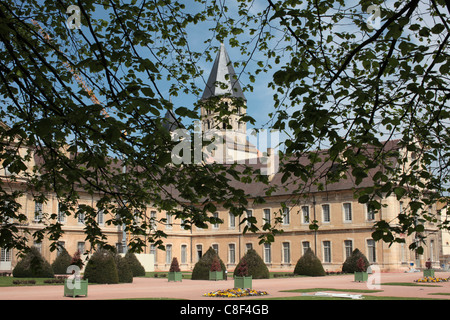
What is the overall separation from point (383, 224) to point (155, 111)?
110 inches

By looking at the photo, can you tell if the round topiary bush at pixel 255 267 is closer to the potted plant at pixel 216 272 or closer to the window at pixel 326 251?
the potted plant at pixel 216 272

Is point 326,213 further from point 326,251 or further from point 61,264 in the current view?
point 61,264

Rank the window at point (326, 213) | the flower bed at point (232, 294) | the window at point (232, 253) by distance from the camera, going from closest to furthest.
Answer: the flower bed at point (232, 294) → the window at point (326, 213) → the window at point (232, 253)

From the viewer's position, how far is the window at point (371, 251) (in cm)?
3681

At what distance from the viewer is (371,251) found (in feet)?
122

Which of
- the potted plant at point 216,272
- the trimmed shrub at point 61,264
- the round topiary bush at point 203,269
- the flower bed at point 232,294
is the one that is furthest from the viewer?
the trimmed shrub at point 61,264

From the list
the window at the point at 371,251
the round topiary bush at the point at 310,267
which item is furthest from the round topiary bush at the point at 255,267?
the window at the point at 371,251

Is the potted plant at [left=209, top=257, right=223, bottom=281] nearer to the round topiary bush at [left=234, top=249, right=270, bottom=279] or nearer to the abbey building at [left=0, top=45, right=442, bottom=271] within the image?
the round topiary bush at [left=234, top=249, right=270, bottom=279]

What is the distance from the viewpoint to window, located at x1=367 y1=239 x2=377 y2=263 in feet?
121

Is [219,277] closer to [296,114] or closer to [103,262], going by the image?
[103,262]

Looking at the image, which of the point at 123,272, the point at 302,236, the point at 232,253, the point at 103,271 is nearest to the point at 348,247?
the point at 302,236

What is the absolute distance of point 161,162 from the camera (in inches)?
191
